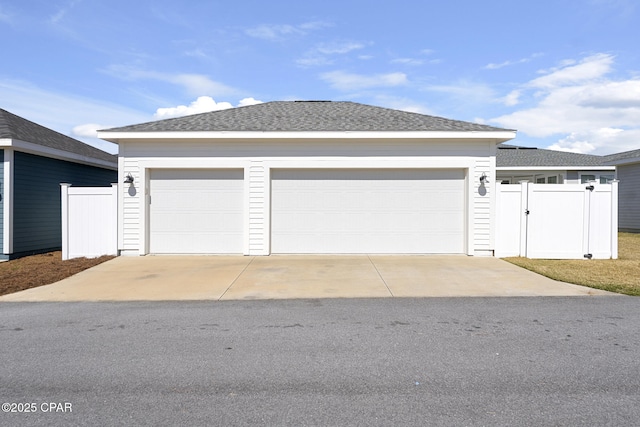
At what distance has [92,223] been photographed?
12352mm

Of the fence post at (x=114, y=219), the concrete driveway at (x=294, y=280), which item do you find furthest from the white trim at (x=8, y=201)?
the concrete driveway at (x=294, y=280)

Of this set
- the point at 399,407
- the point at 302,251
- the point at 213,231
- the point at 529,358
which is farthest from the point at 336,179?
the point at 399,407

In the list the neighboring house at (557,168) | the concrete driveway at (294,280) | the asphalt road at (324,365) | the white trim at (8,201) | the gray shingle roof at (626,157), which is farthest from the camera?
the neighboring house at (557,168)

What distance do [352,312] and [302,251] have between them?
579 centimetres

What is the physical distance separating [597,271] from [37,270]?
12.1 metres

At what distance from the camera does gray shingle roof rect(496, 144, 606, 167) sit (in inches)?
922

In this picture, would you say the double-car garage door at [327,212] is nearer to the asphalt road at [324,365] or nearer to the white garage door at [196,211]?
the white garage door at [196,211]

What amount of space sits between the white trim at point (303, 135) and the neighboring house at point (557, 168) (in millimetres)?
11840

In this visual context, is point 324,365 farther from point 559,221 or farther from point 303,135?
point 559,221

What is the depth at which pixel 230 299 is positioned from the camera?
785 centimetres

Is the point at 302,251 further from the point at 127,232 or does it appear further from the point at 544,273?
the point at 544,273

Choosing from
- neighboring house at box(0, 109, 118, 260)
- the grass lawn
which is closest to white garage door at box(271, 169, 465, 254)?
the grass lawn

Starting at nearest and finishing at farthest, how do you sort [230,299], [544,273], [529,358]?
[529,358], [230,299], [544,273]

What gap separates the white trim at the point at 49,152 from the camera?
12291 millimetres
